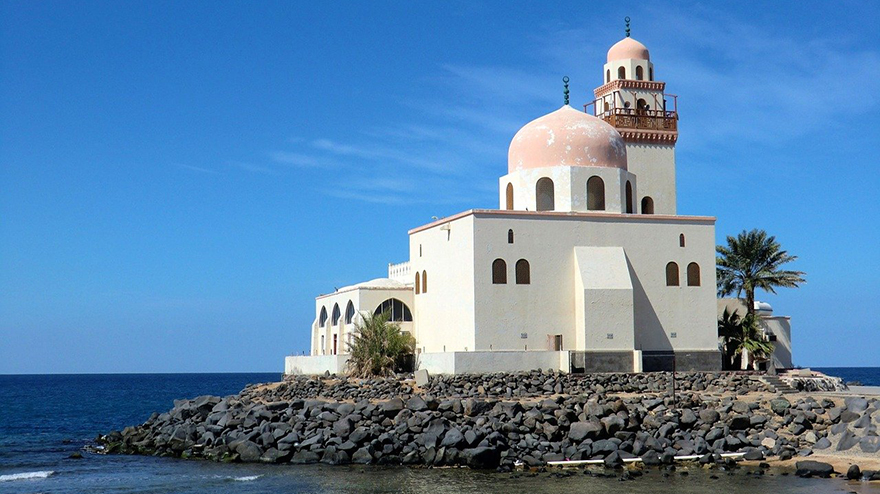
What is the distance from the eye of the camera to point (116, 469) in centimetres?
2770

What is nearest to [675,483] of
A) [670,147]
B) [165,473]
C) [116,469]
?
[165,473]

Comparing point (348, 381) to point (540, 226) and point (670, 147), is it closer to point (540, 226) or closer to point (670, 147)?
point (540, 226)

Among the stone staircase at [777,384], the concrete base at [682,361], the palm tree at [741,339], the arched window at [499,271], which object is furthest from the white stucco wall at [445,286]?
the palm tree at [741,339]

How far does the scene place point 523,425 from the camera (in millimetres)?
27812

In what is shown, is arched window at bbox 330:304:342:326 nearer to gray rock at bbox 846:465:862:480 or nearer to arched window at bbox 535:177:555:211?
arched window at bbox 535:177:555:211

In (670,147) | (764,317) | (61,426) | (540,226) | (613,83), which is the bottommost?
(61,426)

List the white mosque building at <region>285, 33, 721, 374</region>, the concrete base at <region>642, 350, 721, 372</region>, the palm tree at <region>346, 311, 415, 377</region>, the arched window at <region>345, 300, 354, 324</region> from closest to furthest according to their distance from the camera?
the white mosque building at <region>285, 33, 721, 374</region>
the concrete base at <region>642, 350, 721, 372</region>
the palm tree at <region>346, 311, 415, 377</region>
the arched window at <region>345, 300, 354, 324</region>

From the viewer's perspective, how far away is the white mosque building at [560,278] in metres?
34.3

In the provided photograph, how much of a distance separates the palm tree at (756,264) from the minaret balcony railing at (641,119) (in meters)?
5.64

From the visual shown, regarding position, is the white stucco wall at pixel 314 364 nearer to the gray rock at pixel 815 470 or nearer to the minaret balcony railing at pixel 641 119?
the minaret balcony railing at pixel 641 119

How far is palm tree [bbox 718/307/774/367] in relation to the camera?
39.5 m

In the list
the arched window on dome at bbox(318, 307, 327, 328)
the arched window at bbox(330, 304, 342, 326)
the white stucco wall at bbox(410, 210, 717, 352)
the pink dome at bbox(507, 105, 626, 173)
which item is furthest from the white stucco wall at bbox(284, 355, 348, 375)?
the pink dome at bbox(507, 105, 626, 173)

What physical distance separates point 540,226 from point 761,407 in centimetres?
961

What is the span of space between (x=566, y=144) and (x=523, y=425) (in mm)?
12627
